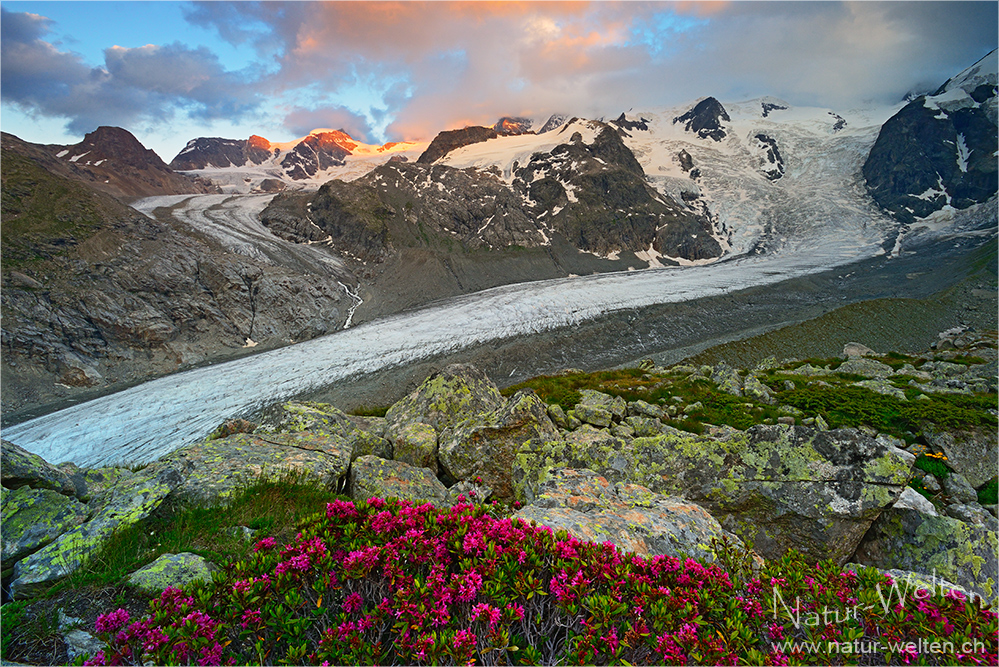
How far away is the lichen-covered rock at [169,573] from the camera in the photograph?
12.3ft

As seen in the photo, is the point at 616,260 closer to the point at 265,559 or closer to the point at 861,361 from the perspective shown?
the point at 861,361

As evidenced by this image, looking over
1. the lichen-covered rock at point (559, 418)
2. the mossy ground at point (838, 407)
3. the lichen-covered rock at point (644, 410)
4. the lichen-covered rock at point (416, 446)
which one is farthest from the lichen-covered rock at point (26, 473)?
the lichen-covered rock at point (644, 410)

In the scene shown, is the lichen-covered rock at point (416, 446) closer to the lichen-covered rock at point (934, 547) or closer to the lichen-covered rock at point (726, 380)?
the lichen-covered rock at point (934, 547)

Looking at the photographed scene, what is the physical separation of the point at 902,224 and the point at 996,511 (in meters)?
150

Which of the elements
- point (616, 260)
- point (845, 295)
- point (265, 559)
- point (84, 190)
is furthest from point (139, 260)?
point (845, 295)

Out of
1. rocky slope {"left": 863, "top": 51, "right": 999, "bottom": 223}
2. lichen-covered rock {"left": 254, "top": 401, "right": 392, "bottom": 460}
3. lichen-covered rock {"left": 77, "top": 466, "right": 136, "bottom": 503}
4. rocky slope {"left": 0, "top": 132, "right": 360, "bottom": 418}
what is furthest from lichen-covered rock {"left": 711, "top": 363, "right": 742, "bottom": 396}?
rocky slope {"left": 863, "top": 51, "right": 999, "bottom": 223}

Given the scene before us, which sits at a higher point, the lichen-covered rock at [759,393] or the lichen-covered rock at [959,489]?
the lichen-covered rock at [959,489]

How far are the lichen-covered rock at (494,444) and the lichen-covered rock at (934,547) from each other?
6583mm

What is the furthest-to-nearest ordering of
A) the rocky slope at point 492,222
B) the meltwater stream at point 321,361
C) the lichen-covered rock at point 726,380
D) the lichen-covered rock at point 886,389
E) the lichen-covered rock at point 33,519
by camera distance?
the rocky slope at point 492,222, the meltwater stream at point 321,361, the lichen-covered rock at point 726,380, the lichen-covered rock at point 886,389, the lichen-covered rock at point 33,519

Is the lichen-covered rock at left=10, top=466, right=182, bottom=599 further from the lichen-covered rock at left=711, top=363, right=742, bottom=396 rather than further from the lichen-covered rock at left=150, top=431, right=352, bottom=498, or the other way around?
the lichen-covered rock at left=711, top=363, right=742, bottom=396

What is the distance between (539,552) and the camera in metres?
3.54

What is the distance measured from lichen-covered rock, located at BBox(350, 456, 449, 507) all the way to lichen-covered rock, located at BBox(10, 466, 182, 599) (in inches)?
112

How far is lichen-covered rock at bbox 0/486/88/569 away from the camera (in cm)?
448

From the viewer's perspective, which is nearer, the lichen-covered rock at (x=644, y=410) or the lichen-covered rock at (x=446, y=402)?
the lichen-covered rock at (x=446, y=402)
